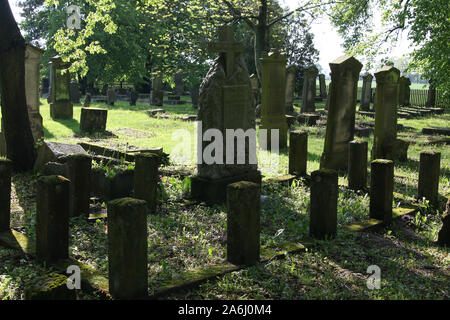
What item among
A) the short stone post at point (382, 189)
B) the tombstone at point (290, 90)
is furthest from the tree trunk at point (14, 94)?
the tombstone at point (290, 90)

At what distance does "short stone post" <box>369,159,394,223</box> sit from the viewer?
6.79 meters

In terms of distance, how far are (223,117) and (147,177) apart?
1.55 metres

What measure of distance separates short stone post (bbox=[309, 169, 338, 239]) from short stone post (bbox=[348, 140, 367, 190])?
251 centimetres

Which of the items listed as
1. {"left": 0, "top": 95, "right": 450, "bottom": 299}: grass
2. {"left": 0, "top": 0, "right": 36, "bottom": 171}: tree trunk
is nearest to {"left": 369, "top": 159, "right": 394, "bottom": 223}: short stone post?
{"left": 0, "top": 95, "right": 450, "bottom": 299}: grass

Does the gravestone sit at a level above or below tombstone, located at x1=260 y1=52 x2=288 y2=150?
above

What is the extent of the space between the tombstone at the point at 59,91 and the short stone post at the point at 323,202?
49.4 feet

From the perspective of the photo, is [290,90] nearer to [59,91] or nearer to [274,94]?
[274,94]

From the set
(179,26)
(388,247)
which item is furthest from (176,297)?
(179,26)

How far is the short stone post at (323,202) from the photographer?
19.5ft

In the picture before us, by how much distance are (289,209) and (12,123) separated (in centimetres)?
→ 563

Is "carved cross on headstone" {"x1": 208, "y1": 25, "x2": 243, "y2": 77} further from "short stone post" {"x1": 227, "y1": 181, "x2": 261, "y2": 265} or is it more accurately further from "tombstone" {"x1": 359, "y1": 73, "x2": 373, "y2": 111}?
"tombstone" {"x1": 359, "y1": 73, "x2": 373, "y2": 111}

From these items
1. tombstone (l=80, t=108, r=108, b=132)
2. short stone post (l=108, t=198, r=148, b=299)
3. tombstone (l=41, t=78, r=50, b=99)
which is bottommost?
short stone post (l=108, t=198, r=148, b=299)

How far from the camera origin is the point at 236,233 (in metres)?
5.06

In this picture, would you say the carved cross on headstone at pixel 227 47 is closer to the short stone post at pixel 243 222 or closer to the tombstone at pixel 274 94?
the short stone post at pixel 243 222
